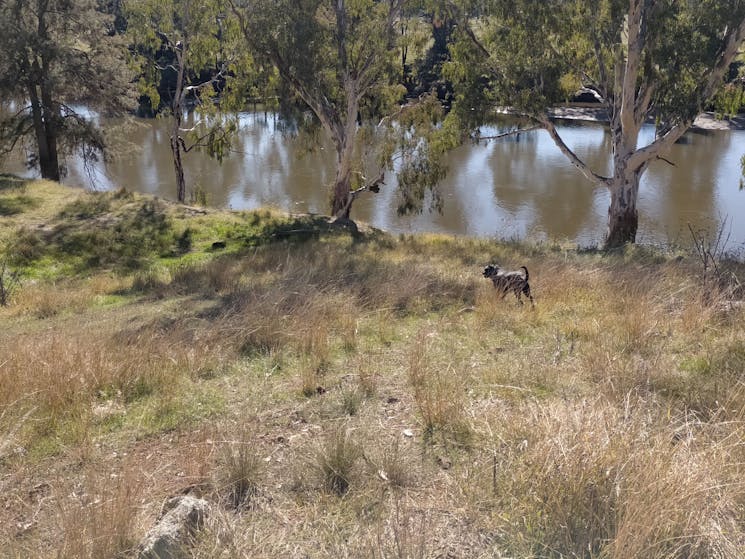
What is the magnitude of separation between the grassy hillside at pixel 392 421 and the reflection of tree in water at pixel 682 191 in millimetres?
14906

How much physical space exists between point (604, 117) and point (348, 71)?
34.2m

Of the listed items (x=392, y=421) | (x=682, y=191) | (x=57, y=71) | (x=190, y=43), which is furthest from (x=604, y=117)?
(x=392, y=421)

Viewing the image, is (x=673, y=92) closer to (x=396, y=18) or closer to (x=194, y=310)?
(x=396, y=18)

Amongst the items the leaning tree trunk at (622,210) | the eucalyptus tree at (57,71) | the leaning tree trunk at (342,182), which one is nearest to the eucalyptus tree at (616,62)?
the leaning tree trunk at (622,210)

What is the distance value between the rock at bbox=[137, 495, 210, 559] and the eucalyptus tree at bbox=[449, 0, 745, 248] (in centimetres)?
1262

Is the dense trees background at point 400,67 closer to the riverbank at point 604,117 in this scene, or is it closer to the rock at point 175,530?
the rock at point 175,530

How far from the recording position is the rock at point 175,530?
7.61 feet

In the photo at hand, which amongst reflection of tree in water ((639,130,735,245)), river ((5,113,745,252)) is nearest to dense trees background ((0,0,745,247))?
river ((5,113,745,252))

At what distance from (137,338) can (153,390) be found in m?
1.11

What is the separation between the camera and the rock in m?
2.32

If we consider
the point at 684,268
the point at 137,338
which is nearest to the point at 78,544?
the point at 137,338

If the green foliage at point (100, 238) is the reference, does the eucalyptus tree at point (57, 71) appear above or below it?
above

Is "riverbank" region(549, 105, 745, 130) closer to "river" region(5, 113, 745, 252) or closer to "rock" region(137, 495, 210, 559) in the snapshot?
"river" region(5, 113, 745, 252)

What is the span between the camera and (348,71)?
15.7 meters
